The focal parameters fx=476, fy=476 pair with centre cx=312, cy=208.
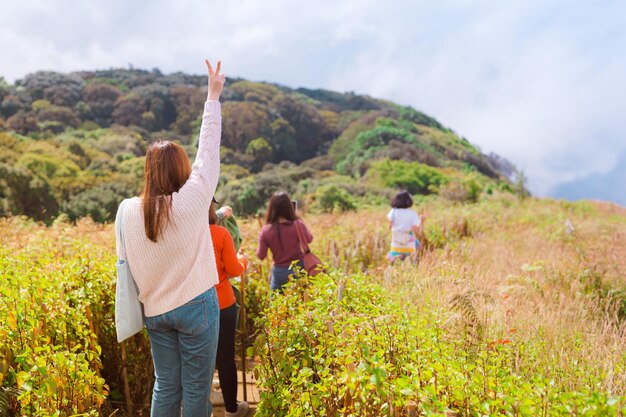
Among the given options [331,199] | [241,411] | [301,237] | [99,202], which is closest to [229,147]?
[99,202]

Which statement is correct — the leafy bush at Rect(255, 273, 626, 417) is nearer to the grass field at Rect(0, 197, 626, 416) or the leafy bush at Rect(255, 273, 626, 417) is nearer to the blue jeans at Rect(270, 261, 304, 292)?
the grass field at Rect(0, 197, 626, 416)

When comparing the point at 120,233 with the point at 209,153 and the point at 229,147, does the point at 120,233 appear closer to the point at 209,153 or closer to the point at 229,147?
the point at 209,153

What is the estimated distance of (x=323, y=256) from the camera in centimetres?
585

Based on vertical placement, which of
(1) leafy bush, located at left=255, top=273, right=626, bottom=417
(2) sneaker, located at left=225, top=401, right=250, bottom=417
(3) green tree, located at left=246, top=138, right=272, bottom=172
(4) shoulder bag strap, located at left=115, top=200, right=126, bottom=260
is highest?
(3) green tree, located at left=246, top=138, right=272, bottom=172

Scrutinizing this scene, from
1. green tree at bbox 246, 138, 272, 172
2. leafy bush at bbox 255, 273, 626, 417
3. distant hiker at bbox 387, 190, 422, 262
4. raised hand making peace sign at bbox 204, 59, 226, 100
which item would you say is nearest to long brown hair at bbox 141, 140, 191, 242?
raised hand making peace sign at bbox 204, 59, 226, 100

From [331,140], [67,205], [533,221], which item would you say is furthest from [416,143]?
[67,205]

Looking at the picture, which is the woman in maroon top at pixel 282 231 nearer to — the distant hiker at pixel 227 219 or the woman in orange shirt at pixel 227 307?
the distant hiker at pixel 227 219

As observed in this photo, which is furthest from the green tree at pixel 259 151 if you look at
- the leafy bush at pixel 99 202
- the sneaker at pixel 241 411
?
the sneaker at pixel 241 411

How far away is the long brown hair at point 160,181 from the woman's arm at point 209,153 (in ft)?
0.23

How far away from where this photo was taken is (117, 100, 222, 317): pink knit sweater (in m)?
2.15

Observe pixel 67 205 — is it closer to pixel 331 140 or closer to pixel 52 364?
pixel 52 364

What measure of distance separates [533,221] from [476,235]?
3.72 meters

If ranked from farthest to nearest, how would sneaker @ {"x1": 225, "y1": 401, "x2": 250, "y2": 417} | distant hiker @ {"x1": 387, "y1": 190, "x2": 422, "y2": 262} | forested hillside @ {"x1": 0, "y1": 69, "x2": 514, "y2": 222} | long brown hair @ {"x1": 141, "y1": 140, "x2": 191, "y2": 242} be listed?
forested hillside @ {"x1": 0, "y1": 69, "x2": 514, "y2": 222} < distant hiker @ {"x1": 387, "y1": 190, "x2": 422, "y2": 262} < sneaker @ {"x1": 225, "y1": 401, "x2": 250, "y2": 417} < long brown hair @ {"x1": 141, "y1": 140, "x2": 191, "y2": 242}

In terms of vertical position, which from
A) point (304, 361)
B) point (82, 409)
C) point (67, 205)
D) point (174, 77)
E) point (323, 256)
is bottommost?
point (82, 409)
